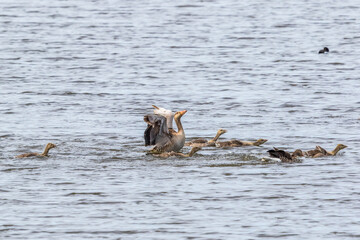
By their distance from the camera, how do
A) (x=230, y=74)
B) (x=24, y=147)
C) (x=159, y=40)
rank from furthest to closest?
(x=159, y=40) < (x=230, y=74) < (x=24, y=147)

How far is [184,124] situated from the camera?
2270cm

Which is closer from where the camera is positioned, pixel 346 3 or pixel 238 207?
pixel 238 207

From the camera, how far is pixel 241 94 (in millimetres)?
26594

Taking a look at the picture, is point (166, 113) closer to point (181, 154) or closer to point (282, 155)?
point (181, 154)

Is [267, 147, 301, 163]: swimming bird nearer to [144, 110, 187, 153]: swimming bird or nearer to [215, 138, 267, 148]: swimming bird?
[215, 138, 267, 148]: swimming bird

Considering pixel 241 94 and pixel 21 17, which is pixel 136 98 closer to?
pixel 241 94

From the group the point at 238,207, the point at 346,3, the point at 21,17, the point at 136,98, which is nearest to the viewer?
the point at 238,207

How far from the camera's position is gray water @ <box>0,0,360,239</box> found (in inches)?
572

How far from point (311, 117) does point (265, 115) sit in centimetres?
102

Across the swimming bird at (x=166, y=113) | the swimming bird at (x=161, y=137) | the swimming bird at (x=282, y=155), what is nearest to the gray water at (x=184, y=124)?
the swimming bird at (x=282, y=155)

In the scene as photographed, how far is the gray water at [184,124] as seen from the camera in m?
14.5

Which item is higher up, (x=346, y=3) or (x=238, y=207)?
(x=238, y=207)

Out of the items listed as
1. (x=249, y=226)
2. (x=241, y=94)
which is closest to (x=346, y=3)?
(x=241, y=94)

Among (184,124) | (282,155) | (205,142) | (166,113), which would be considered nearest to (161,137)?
(166,113)
